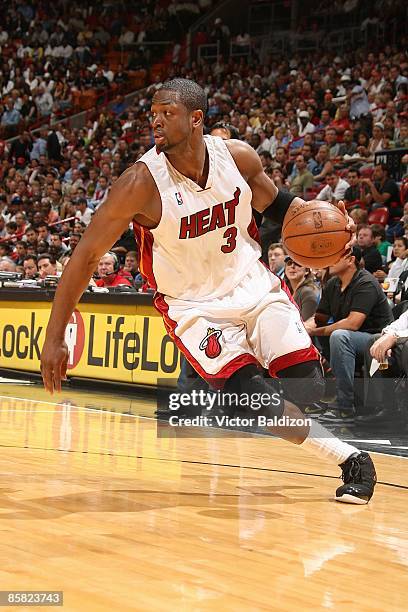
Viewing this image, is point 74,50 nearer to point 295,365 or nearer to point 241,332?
point 241,332

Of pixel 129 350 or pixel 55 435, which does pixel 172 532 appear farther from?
pixel 129 350

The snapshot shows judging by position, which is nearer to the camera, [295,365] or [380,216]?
[295,365]

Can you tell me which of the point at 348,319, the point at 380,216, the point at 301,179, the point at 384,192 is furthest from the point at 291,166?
the point at 348,319

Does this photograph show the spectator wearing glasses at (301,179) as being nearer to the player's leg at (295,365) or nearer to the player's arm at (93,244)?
the player's leg at (295,365)

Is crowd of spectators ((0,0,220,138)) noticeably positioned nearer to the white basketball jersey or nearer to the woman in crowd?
the woman in crowd

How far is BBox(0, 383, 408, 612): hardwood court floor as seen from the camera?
2684 millimetres

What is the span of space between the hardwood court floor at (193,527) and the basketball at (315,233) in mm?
1096

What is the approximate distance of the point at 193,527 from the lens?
11.7 feet

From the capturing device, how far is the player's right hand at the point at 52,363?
3803 millimetres

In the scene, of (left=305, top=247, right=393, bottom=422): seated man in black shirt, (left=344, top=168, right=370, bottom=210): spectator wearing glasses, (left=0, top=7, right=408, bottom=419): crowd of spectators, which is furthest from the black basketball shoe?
(left=344, top=168, right=370, bottom=210): spectator wearing glasses

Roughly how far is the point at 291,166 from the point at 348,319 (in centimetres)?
663

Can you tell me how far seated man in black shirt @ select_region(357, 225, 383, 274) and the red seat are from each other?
1.97m

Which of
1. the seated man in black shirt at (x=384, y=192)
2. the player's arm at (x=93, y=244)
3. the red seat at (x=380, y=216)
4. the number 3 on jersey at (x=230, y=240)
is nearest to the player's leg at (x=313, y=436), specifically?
the number 3 on jersey at (x=230, y=240)

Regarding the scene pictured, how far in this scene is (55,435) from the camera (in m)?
6.16
